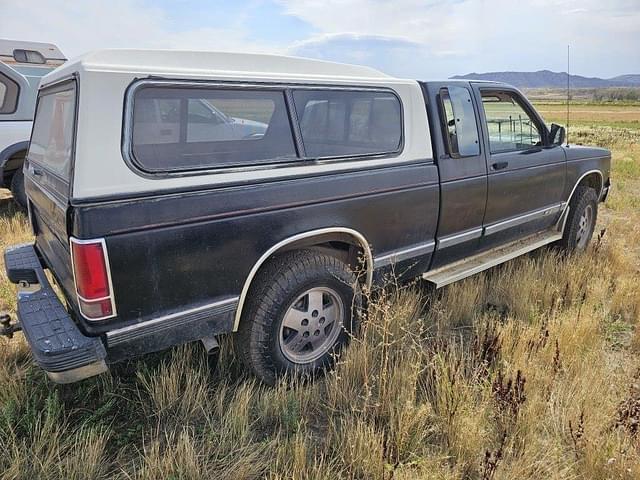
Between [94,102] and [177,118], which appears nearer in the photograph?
[94,102]

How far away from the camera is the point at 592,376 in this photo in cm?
294

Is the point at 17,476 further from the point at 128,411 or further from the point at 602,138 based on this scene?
the point at 602,138

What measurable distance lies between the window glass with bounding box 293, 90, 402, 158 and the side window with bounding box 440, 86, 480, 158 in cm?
47

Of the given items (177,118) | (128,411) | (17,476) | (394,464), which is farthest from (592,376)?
(17,476)

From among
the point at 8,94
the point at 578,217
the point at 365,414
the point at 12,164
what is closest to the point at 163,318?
the point at 365,414

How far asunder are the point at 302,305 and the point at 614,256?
Result: 3.84 m

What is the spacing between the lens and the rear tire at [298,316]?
2.80 metres

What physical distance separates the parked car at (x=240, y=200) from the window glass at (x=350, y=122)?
0.04ft

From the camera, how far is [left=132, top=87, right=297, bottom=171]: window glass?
→ 240 cm

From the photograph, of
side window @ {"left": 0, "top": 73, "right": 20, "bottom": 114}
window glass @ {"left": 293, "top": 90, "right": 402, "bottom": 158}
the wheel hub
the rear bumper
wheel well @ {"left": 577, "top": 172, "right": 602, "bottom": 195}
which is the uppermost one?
side window @ {"left": 0, "top": 73, "right": 20, "bottom": 114}

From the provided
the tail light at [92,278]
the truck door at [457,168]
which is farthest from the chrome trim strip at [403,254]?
the tail light at [92,278]

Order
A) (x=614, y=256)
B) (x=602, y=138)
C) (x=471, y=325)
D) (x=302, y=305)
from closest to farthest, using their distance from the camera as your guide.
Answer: (x=302, y=305) < (x=471, y=325) < (x=614, y=256) < (x=602, y=138)

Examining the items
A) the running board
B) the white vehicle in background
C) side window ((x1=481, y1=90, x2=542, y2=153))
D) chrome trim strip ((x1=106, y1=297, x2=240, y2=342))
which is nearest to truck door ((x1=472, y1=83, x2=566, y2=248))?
side window ((x1=481, y1=90, x2=542, y2=153))

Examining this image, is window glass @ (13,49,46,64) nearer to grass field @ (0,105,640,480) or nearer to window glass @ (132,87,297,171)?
grass field @ (0,105,640,480)
